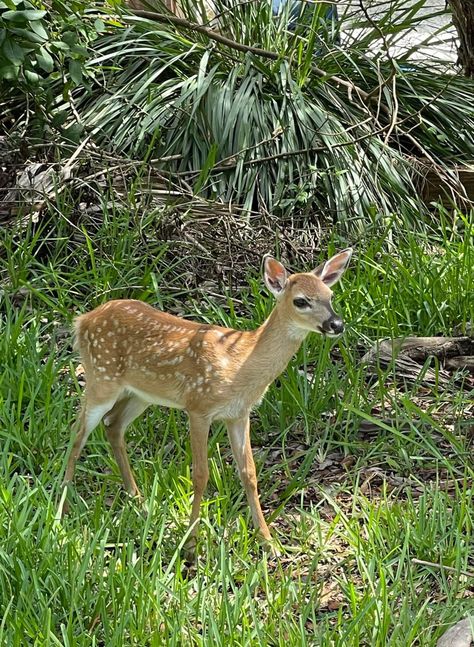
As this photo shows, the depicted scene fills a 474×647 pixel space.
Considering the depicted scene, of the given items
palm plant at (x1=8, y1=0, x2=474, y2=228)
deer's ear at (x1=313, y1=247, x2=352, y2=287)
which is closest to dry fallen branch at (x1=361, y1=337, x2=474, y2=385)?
deer's ear at (x1=313, y1=247, x2=352, y2=287)

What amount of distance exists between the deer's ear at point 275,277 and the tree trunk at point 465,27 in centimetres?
390

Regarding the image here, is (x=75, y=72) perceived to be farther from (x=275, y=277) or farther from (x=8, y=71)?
(x=275, y=277)

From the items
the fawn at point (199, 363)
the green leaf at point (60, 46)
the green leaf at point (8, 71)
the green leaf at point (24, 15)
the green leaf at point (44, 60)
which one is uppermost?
the green leaf at point (24, 15)

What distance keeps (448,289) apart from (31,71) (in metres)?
2.92

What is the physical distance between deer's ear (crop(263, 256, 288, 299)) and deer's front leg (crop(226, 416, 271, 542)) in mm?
550

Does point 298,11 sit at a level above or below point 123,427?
above

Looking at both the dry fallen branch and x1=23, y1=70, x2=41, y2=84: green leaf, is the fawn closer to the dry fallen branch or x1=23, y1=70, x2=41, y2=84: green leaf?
the dry fallen branch

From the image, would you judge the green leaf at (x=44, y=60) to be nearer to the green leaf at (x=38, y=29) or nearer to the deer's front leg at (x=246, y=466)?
the green leaf at (x=38, y=29)

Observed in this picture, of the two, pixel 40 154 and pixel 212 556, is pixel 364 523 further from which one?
pixel 40 154

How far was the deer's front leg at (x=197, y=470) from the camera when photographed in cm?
416

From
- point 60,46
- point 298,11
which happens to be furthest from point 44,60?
point 298,11

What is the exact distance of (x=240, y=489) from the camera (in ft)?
15.6

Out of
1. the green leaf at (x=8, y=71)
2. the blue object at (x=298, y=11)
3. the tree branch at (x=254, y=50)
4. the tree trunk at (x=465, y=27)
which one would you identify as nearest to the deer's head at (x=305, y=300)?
the green leaf at (x=8, y=71)

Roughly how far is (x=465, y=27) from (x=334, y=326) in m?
4.44
